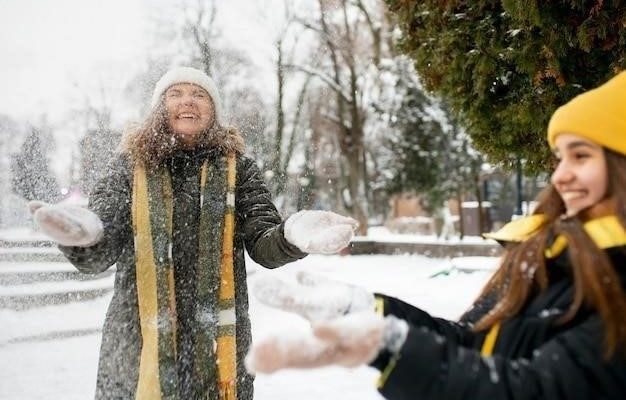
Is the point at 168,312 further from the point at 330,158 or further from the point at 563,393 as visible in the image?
the point at 330,158

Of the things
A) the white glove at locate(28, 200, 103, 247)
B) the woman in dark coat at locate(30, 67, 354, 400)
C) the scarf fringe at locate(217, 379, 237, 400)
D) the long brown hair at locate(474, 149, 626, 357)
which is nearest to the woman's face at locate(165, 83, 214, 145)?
the woman in dark coat at locate(30, 67, 354, 400)

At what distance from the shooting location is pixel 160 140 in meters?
2.18

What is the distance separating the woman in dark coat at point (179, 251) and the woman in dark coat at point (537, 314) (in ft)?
2.11

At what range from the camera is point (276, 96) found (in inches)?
802

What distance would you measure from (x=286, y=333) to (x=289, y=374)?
4368 millimetres

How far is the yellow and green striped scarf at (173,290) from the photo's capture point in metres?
1.97

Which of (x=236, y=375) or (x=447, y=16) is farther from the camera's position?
(x=447, y=16)

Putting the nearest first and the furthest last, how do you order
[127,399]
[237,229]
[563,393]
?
[563,393], [127,399], [237,229]

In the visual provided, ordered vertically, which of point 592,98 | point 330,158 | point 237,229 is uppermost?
point 330,158

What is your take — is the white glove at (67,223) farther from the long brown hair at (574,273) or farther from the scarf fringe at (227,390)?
the long brown hair at (574,273)

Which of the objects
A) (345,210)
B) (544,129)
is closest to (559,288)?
(544,129)

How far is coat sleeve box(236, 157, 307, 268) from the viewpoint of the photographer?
6.63 ft

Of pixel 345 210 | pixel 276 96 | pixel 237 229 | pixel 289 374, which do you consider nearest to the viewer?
pixel 237 229

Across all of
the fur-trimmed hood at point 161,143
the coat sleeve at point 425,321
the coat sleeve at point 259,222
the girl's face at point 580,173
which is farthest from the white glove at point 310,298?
the fur-trimmed hood at point 161,143
